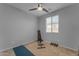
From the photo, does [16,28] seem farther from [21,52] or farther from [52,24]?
[52,24]

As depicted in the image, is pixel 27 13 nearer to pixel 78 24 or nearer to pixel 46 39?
pixel 46 39

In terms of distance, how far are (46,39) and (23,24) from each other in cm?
52

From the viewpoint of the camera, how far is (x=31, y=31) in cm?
155

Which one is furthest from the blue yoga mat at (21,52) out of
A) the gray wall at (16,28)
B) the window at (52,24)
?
the window at (52,24)

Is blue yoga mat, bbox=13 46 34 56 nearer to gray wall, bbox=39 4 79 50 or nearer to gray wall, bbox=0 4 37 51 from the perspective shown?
gray wall, bbox=0 4 37 51

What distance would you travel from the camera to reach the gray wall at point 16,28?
1493 millimetres

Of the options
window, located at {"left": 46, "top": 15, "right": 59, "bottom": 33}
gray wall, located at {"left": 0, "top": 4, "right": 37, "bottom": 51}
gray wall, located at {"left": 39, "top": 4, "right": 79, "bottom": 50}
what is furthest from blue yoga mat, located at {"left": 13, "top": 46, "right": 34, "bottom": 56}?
window, located at {"left": 46, "top": 15, "right": 59, "bottom": 33}

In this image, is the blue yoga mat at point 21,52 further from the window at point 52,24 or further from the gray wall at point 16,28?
the window at point 52,24

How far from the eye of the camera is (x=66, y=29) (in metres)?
1.69

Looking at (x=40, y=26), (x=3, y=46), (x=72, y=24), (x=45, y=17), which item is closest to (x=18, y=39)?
(x=3, y=46)

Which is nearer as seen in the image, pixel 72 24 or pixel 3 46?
pixel 3 46

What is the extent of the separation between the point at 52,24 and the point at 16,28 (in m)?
0.66

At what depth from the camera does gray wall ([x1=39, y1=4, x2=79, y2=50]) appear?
5.03 feet

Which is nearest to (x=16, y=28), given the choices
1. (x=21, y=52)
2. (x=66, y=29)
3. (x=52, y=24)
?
(x=21, y=52)
